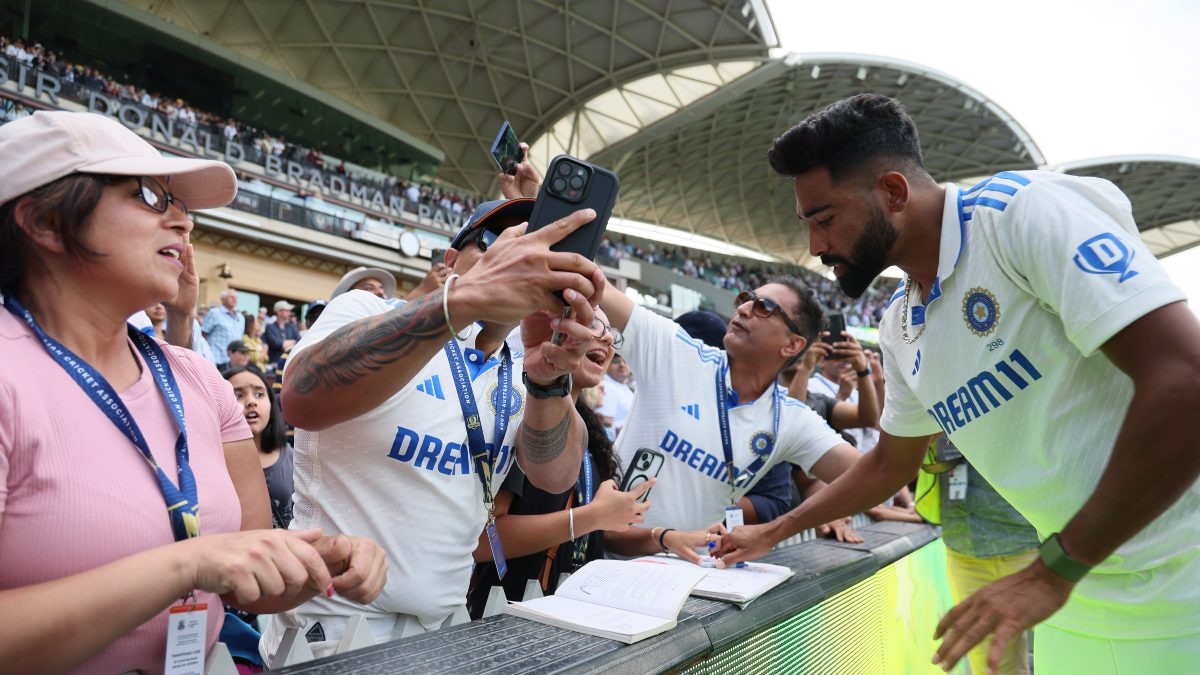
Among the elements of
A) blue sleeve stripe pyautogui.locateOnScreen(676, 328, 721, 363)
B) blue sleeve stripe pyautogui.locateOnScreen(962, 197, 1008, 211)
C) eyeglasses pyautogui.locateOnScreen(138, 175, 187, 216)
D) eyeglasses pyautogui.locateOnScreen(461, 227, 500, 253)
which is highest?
eyeglasses pyautogui.locateOnScreen(138, 175, 187, 216)

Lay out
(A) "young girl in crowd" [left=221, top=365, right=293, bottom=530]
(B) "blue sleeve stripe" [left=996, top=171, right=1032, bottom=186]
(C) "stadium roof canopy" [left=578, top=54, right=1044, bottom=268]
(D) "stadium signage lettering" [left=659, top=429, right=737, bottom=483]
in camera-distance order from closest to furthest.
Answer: (B) "blue sleeve stripe" [left=996, top=171, right=1032, bottom=186], (D) "stadium signage lettering" [left=659, top=429, right=737, bottom=483], (A) "young girl in crowd" [left=221, top=365, right=293, bottom=530], (C) "stadium roof canopy" [left=578, top=54, right=1044, bottom=268]

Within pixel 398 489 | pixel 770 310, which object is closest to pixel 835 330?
pixel 770 310

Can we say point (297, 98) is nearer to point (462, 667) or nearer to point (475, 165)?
point (475, 165)

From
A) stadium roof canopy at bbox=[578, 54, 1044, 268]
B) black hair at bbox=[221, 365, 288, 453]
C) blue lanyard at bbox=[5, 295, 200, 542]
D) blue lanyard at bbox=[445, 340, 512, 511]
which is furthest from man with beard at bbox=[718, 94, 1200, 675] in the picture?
stadium roof canopy at bbox=[578, 54, 1044, 268]

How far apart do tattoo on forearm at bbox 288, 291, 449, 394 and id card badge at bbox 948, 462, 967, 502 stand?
107 inches

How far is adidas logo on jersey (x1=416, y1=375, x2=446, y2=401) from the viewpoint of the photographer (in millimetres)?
1821

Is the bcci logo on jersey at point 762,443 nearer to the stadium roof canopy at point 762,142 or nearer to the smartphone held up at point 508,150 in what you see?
the smartphone held up at point 508,150

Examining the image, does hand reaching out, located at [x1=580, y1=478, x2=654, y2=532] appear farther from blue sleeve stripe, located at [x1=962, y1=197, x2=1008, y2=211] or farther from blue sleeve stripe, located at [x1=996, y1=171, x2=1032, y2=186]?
blue sleeve stripe, located at [x1=996, y1=171, x2=1032, y2=186]

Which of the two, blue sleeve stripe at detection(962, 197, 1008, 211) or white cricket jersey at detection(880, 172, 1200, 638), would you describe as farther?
blue sleeve stripe at detection(962, 197, 1008, 211)

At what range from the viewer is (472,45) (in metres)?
29.4

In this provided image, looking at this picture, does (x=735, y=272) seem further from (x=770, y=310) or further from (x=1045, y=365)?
(x=1045, y=365)

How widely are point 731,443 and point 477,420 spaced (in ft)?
4.87

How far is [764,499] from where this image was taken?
3391 millimetres

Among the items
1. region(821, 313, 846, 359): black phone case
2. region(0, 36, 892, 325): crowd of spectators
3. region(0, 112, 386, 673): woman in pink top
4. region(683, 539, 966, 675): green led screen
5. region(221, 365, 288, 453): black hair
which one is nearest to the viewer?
region(0, 112, 386, 673): woman in pink top
